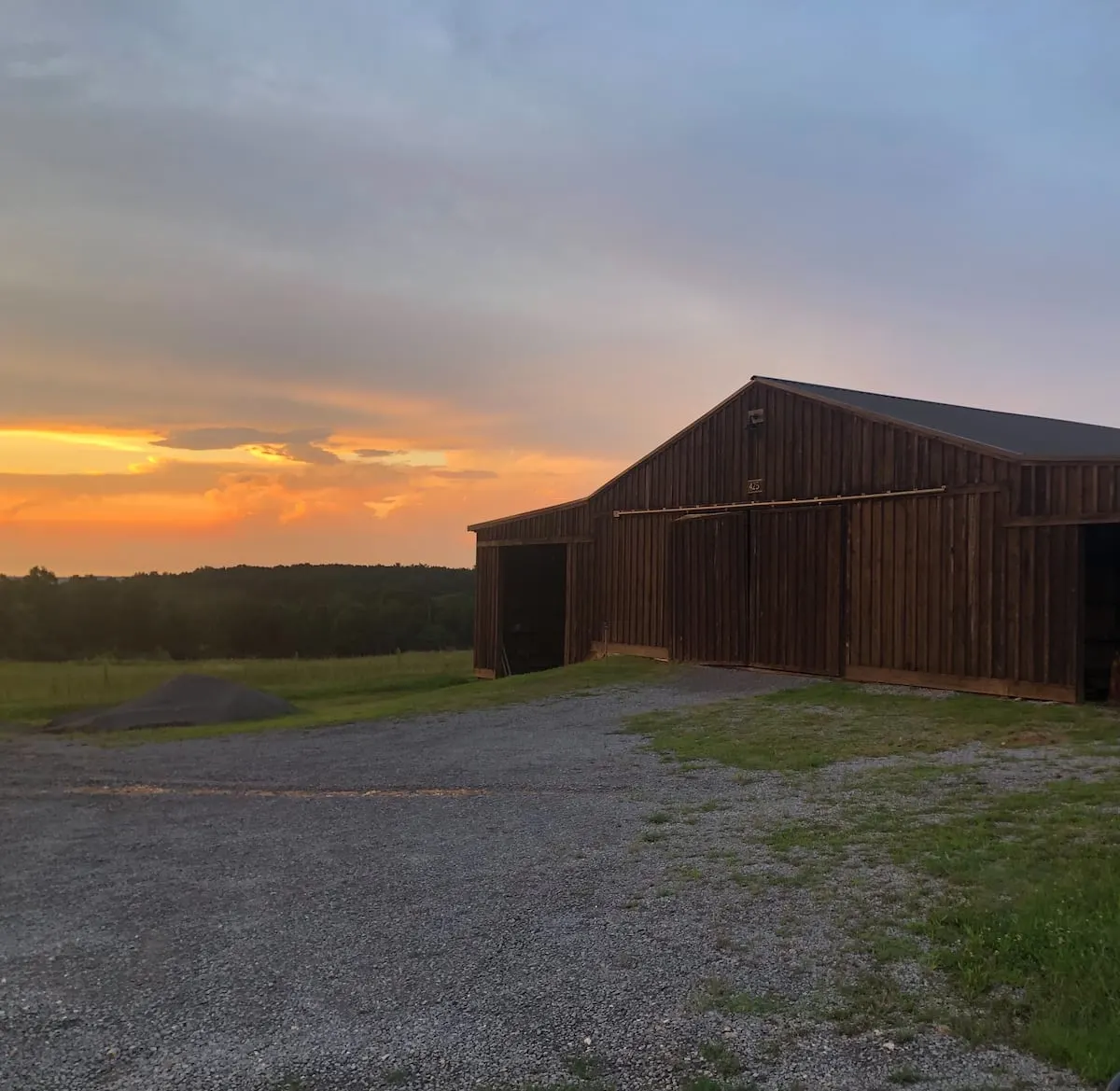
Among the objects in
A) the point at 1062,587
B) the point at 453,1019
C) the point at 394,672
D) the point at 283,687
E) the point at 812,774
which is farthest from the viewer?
the point at 394,672

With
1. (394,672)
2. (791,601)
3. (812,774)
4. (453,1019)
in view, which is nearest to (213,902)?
(453,1019)

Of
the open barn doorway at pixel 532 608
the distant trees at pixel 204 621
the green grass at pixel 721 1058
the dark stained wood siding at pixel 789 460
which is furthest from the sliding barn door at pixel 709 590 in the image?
the distant trees at pixel 204 621

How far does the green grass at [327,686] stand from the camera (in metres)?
16.7

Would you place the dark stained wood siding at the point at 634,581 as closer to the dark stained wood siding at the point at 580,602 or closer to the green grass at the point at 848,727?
the dark stained wood siding at the point at 580,602

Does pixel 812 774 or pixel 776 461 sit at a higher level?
pixel 776 461

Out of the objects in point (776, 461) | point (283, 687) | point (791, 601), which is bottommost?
point (283, 687)

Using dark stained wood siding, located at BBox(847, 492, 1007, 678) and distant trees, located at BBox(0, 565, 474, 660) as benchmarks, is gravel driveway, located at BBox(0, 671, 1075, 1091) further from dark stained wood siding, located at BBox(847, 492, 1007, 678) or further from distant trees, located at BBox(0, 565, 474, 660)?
distant trees, located at BBox(0, 565, 474, 660)

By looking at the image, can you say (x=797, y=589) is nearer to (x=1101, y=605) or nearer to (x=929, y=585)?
(x=929, y=585)

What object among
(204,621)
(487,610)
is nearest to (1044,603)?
(487,610)

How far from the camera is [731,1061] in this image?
3.96 metres

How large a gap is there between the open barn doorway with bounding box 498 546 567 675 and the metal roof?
8.97 metres

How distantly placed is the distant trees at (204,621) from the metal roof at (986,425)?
37989 millimetres

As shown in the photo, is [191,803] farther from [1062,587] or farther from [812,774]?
[1062,587]

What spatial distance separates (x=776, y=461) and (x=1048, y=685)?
19.6 ft
